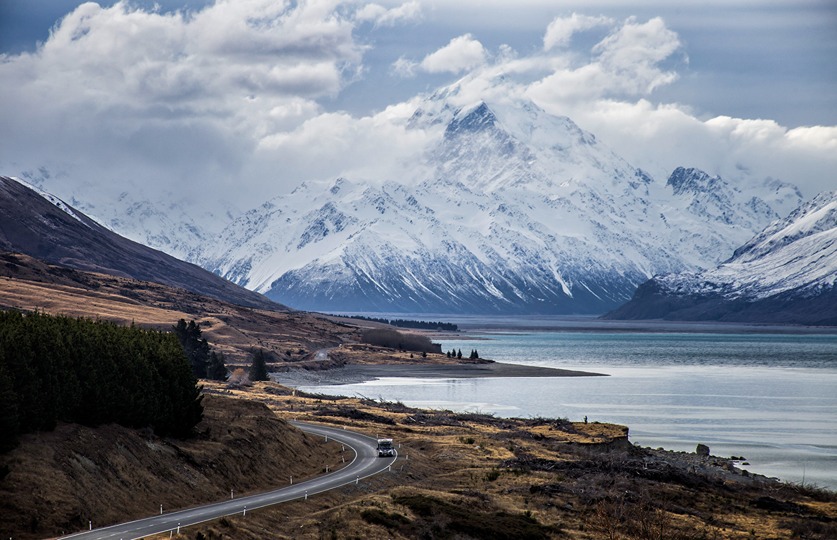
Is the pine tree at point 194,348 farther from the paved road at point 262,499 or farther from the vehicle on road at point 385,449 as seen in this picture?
the vehicle on road at point 385,449

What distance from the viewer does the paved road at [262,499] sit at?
51.6m

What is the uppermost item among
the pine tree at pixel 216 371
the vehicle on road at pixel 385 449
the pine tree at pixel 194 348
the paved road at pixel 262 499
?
the pine tree at pixel 194 348

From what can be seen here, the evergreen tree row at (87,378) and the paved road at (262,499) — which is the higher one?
the evergreen tree row at (87,378)

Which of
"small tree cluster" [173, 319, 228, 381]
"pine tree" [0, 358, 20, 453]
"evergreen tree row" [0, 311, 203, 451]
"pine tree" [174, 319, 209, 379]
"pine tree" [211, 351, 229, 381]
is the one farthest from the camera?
"pine tree" [211, 351, 229, 381]

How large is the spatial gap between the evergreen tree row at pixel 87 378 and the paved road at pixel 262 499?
27.1 feet

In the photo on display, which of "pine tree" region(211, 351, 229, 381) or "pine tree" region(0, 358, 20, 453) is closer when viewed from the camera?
"pine tree" region(0, 358, 20, 453)

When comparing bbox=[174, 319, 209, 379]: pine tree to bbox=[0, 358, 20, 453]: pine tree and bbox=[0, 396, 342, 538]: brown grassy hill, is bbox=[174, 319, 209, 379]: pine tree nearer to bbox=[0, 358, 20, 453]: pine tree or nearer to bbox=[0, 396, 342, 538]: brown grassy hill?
bbox=[0, 396, 342, 538]: brown grassy hill

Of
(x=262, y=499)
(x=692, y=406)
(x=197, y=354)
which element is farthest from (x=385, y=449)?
(x=197, y=354)

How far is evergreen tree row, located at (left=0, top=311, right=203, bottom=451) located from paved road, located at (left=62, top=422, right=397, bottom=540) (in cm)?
826

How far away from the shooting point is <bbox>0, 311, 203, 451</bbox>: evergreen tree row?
196 feet

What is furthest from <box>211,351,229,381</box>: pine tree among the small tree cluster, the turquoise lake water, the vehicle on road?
the vehicle on road

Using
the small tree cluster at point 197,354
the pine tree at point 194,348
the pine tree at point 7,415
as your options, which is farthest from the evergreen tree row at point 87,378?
the small tree cluster at point 197,354

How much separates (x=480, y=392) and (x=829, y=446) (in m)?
72.4

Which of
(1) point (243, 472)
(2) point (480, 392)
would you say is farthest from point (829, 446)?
(2) point (480, 392)
